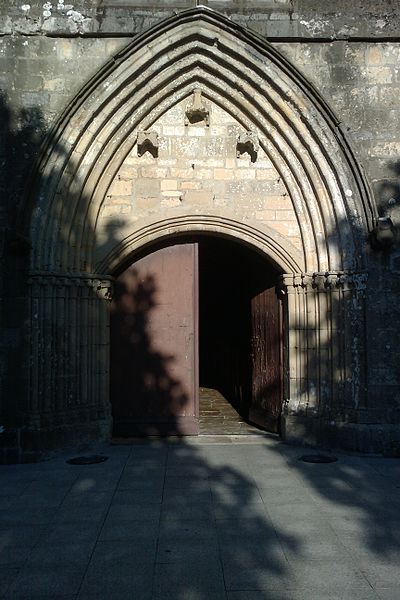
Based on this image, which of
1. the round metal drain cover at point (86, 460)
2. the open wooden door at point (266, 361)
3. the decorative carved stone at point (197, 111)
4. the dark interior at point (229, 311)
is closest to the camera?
the round metal drain cover at point (86, 460)

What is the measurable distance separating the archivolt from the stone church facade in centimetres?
2

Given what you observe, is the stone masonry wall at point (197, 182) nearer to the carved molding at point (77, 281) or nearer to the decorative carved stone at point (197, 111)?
the decorative carved stone at point (197, 111)

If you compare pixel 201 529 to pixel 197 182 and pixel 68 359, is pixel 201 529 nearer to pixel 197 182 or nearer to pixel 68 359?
pixel 68 359

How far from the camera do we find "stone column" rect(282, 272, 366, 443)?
6.03m

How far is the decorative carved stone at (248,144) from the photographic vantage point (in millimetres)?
6492

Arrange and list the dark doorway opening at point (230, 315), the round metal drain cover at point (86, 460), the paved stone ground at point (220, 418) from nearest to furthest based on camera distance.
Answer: the round metal drain cover at point (86, 460) < the paved stone ground at point (220, 418) < the dark doorway opening at point (230, 315)

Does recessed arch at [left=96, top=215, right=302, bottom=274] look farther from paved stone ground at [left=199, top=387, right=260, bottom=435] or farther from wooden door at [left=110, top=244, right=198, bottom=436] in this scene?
paved stone ground at [left=199, top=387, right=260, bottom=435]

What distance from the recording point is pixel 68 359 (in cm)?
605

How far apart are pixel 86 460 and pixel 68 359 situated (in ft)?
3.85

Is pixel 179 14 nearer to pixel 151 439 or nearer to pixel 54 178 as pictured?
pixel 54 178

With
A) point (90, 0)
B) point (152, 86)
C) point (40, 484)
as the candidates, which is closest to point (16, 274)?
point (40, 484)

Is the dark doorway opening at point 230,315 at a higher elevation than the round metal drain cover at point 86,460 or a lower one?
higher

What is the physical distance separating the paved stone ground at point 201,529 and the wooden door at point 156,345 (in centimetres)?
105

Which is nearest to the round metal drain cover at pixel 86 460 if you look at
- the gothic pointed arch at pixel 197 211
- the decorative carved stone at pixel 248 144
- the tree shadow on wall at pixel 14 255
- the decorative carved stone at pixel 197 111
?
the gothic pointed arch at pixel 197 211
